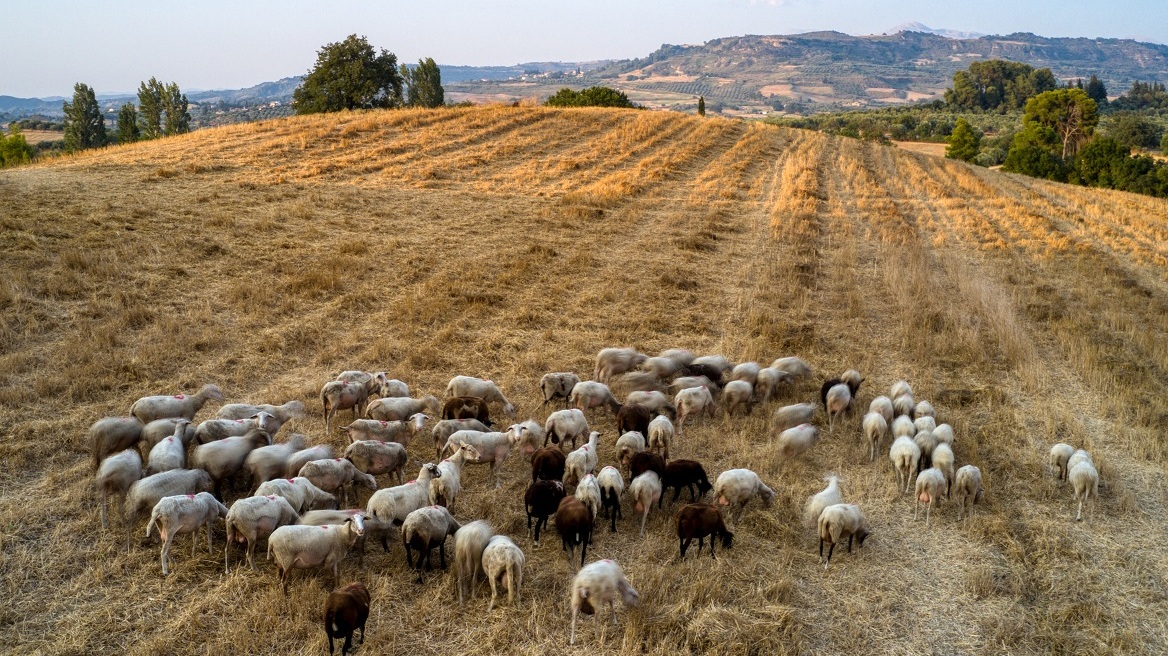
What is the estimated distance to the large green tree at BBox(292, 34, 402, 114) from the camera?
5553 cm

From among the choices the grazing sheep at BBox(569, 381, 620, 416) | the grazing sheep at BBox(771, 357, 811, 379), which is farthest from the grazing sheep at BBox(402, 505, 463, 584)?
the grazing sheep at BBox(771, 357, 811, 379)

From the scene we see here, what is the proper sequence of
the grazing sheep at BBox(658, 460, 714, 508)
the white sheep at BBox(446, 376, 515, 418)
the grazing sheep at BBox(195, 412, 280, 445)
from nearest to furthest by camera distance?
the grazing sheep at BBox(658, 460, 714, 508) → the grazing sheep at BBox(195, 412, 280, 445) → the white sheep at BBox(446, 376, 515, 418)

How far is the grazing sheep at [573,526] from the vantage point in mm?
7141

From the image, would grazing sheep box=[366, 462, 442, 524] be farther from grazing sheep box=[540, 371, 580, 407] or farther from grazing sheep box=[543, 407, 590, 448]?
grazing sheep box=[540, 371, 580, 407]

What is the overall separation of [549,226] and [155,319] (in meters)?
11.4

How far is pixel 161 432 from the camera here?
8.59m

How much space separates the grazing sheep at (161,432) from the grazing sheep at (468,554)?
13.2 feet

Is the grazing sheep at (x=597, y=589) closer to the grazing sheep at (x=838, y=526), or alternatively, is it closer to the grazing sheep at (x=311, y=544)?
the grazing sheep at (x=311, y=544)

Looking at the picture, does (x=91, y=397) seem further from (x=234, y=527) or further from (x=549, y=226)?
(x=549, y=226)

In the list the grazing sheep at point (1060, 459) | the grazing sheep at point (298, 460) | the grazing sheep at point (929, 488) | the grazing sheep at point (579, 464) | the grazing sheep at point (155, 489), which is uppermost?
the grazing sheep at point (155, 489)

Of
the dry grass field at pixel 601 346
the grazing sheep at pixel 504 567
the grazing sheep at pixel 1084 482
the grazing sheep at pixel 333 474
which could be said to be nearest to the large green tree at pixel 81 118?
the dry grass field at pixel 601 346

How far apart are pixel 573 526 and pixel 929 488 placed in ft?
14.1

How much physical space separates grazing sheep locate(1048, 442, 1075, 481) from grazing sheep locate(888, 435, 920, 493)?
71.5 inches

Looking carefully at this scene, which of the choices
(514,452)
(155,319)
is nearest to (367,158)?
(155,319)
